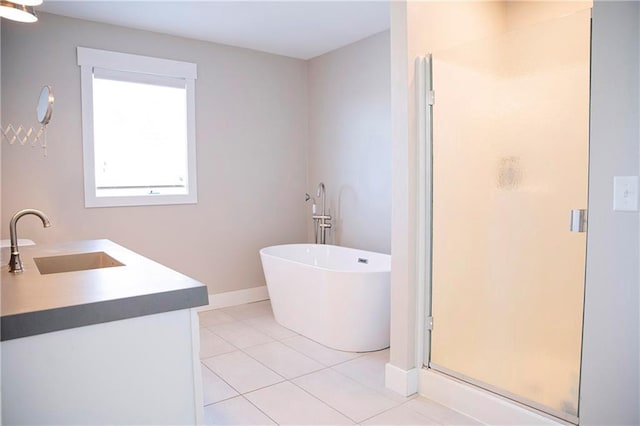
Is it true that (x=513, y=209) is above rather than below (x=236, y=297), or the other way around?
above

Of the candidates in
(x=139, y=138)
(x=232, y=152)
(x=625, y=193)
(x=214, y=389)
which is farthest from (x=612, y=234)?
(x=139, y=138)

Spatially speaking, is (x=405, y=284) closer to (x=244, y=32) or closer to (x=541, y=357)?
(x=541, y=357)

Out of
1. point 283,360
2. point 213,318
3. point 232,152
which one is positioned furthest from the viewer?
point 232,152

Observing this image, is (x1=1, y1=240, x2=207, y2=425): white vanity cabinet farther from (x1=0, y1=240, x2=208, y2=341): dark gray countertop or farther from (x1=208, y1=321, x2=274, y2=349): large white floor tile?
(x1=208, y1=321, x2=274, y2=349): large white floor tile

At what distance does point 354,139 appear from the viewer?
4367 millimetres

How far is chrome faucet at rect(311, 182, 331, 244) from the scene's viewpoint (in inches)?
185

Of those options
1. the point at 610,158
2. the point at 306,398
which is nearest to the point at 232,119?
the point at 306,398

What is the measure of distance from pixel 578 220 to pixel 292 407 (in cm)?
177

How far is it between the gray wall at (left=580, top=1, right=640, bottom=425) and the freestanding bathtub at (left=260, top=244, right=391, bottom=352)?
151cm

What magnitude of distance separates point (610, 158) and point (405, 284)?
1.24 m

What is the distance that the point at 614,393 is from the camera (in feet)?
5.76

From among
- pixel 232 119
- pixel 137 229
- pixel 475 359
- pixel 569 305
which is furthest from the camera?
pixel 232 119

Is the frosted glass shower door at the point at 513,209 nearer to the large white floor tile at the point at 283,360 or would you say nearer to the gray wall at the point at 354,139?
the large white floor tile at the point at 283,360

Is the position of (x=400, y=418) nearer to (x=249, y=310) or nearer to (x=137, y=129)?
(x=249, y=310)
